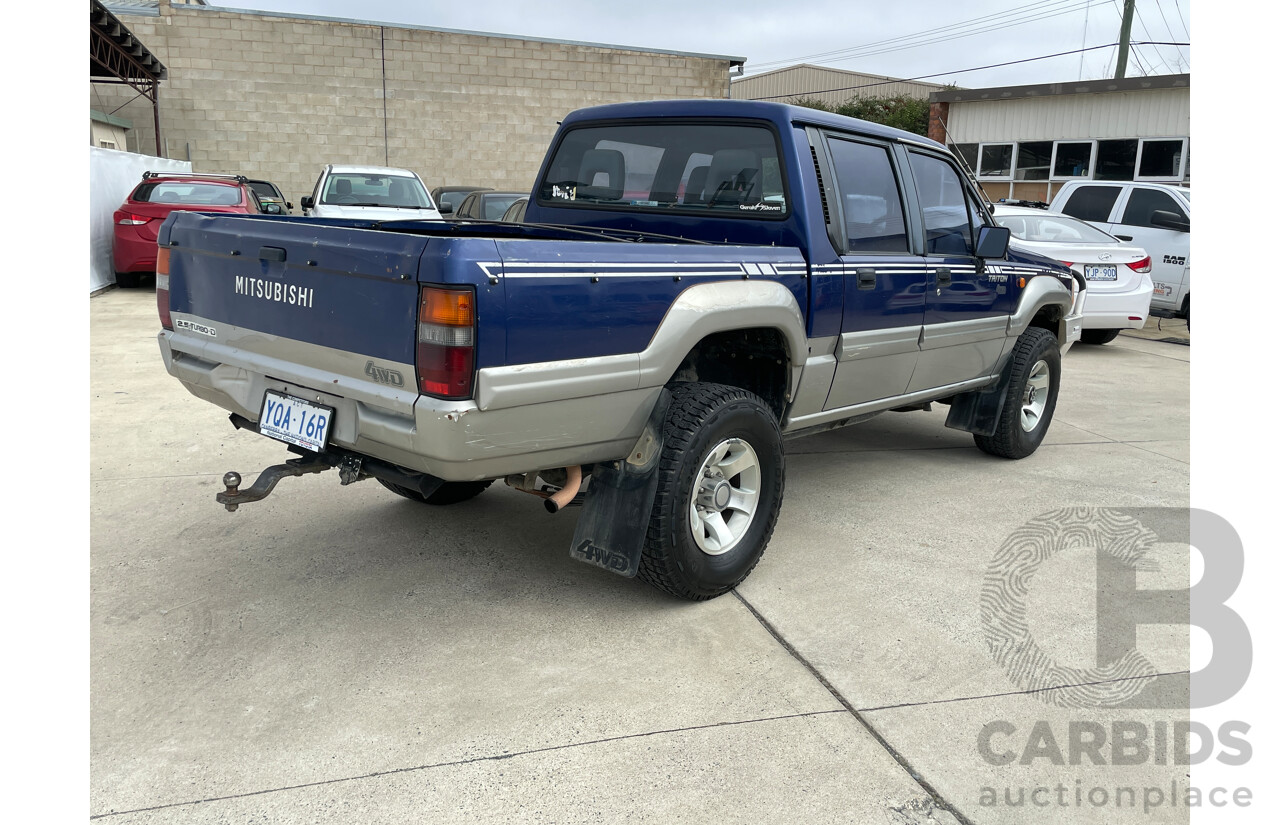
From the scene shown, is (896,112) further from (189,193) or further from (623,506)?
(623,506)

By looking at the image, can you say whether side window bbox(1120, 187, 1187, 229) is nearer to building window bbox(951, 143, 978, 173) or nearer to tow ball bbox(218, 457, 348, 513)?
building window bbox(951, 143, 978, 173)

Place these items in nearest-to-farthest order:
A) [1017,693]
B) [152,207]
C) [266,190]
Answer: [1017,693]
[152,207]
[266,190]

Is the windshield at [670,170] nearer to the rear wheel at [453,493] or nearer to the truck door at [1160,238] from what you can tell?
the rear wheel at [453,493]

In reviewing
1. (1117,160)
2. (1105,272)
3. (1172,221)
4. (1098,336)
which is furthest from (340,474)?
(1117,160)

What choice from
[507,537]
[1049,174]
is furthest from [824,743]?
[1049,174]

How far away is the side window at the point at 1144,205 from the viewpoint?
39.2ft

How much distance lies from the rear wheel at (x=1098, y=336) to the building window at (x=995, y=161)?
35.2 feet

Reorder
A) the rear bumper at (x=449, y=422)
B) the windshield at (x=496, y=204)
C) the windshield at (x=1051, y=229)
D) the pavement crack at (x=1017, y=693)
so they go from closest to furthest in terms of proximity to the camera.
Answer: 1. the rear bumper at (x=449, y=422)
2. the pavement crack at (x=1017, y=693)
3. the windshield at (x=1051, y=229)
4. the windshield at (x=496, y=204)

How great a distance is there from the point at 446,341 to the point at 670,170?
2040 millimetres

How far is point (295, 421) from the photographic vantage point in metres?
3.21

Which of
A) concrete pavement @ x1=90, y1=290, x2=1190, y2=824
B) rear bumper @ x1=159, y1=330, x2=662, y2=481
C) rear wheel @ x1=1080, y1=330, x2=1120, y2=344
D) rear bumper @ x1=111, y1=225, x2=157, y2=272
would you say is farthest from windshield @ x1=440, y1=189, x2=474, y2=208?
rear bumper @ x1=159, y1=330, x2=662, y2=481

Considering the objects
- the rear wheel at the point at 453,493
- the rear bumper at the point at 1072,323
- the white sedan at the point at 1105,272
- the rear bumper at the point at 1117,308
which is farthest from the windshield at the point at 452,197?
the rear wheel at the point at 453,493

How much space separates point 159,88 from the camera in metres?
22.2

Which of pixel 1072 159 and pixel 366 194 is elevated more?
pixel 1072 159
